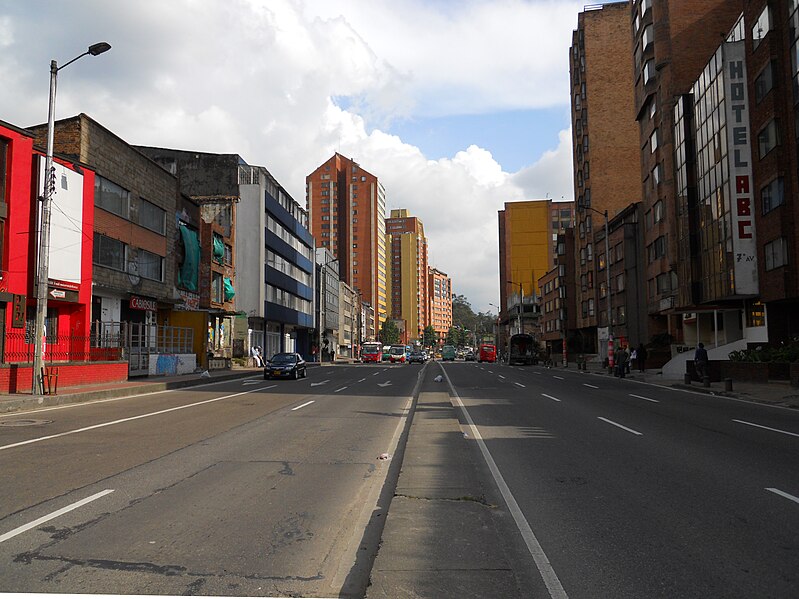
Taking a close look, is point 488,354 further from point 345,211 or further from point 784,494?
point 784,494

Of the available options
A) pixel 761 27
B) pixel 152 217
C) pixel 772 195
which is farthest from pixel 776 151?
pixel 152 217

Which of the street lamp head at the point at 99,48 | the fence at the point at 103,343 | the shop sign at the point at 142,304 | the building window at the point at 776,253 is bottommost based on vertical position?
the fence at the point at 103,343

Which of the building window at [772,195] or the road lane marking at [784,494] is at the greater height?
the building window at [772,195]

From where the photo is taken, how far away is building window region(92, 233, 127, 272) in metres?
29.5

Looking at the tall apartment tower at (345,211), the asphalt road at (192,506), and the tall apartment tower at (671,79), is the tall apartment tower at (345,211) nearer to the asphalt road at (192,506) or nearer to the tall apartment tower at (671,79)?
the tall apartment tower at (671,79)

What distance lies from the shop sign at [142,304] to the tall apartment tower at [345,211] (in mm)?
118263

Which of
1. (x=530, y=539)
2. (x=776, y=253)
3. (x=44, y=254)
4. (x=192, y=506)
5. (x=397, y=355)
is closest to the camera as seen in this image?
(x=530, y=539)

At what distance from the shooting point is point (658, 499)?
7.00 m

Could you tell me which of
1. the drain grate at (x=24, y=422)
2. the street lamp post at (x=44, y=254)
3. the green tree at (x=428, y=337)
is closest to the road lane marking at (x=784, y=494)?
the drain grate at (x=24, y=422)

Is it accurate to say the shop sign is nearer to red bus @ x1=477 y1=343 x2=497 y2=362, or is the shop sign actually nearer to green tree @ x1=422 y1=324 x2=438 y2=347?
red bus @ x1=477 y1=343 x2=497 y2=362

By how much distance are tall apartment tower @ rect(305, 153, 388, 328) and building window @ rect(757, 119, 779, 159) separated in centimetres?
12575

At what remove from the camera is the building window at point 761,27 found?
29.2m

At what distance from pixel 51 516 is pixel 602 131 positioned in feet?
227

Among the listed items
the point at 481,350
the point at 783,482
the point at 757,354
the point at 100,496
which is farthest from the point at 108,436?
the point at 481,350
